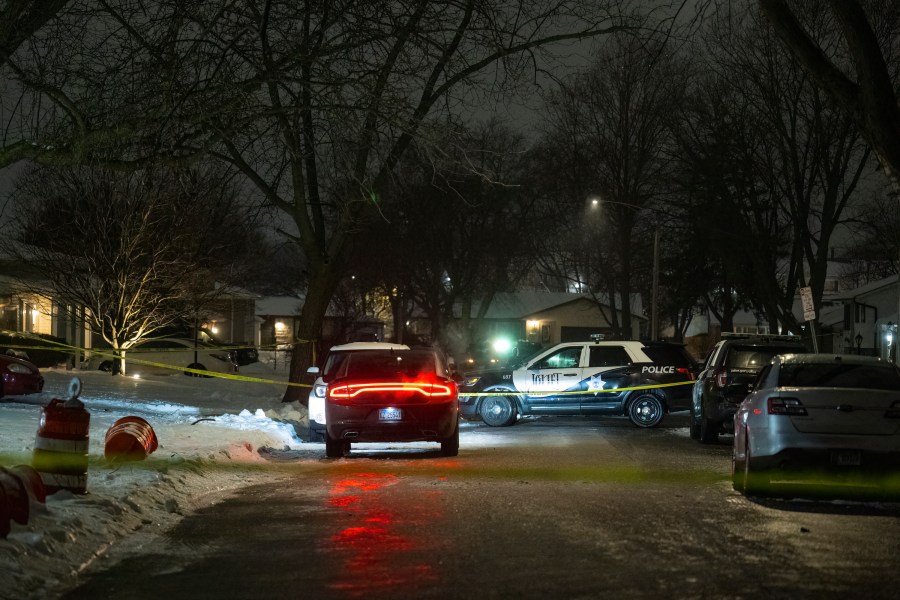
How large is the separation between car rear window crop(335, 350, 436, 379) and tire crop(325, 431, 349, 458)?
3.14 ft

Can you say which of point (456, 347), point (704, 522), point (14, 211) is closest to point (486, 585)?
point (704, 522)

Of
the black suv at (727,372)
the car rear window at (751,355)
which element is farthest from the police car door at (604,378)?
the car rear window at (751,355)

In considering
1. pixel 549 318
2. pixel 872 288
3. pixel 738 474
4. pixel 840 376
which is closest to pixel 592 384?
pixel 840 376

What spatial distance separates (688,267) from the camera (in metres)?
61.0

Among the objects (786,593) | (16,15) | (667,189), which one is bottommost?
(786,593)

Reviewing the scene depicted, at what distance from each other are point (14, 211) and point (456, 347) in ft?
85.8

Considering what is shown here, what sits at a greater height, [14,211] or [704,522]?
[14,211]

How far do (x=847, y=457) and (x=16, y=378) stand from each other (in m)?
15.5

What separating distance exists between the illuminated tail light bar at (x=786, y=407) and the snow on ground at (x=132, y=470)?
222 inches

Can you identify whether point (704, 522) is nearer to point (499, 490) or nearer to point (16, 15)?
point (499, 490)

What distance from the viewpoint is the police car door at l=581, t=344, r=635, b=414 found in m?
22.9

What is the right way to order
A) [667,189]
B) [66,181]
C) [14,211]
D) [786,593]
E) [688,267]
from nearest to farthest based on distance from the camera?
[786,593], [66,181], [14,211], [667,189], [688,267]

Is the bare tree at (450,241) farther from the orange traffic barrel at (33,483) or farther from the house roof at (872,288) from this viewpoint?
the orange traffic barrel at (33,483)

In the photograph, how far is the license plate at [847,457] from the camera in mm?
10344
